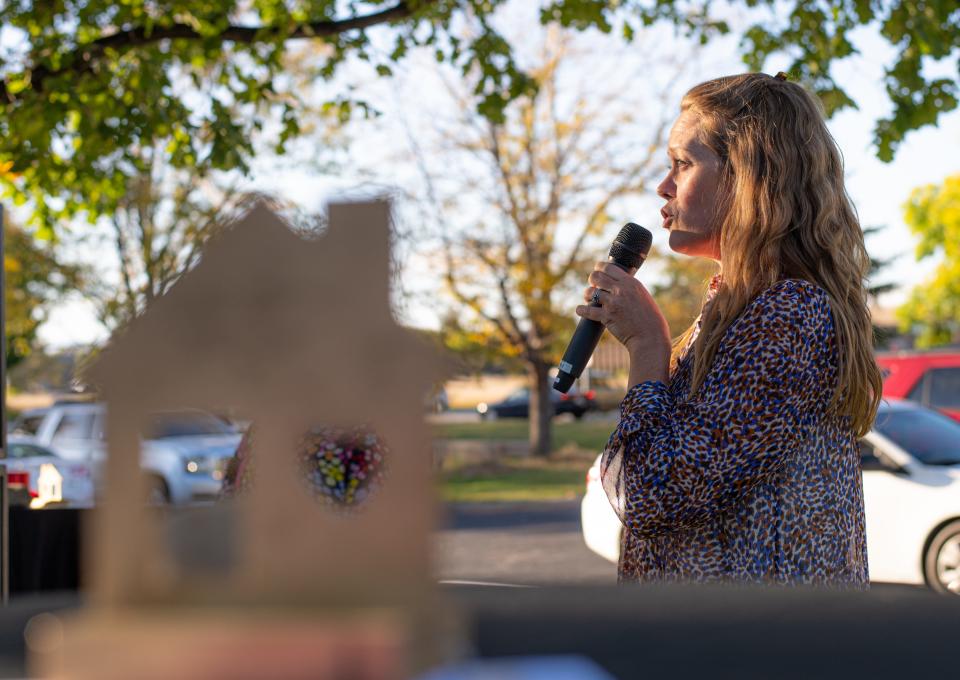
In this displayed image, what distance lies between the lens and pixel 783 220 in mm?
1887

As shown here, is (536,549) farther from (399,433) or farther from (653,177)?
(399,433)

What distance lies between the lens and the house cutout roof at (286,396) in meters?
0.63

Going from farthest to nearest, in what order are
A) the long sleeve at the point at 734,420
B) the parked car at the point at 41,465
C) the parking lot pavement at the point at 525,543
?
the parked car at the point at 41,465, the parking lot pavement at the point at 525,543, the long sleeve at the point at 734,420

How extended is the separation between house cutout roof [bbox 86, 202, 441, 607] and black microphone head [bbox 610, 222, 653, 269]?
5.65ft

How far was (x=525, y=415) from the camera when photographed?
42656 millimetres

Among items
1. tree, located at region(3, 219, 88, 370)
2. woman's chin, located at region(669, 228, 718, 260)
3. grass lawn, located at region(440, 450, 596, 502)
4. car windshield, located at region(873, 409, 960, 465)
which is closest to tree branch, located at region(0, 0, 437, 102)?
car windshield, located at region(873, 409, 960, 465)

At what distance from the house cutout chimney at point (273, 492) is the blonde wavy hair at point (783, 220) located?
129cm

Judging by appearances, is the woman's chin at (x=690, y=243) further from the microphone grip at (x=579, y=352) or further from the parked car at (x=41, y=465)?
the parked car at (x=41, y=465)

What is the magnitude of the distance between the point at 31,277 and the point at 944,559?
17.1 metres

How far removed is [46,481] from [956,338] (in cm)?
6774

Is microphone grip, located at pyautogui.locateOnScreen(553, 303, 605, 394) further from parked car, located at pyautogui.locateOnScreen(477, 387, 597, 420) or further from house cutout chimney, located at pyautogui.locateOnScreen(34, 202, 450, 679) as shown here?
parked car, located at pyautogui.locateOnScreen(477, 387, 597, 420)

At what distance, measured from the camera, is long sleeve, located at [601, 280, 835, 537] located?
1.73 meters

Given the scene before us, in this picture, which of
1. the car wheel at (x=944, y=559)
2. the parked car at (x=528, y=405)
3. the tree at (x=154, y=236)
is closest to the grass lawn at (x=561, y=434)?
the parked car at (x=528, y=405)

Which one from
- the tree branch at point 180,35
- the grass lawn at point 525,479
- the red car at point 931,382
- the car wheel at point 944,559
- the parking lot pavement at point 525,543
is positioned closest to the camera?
the tree branch at point 180,35
